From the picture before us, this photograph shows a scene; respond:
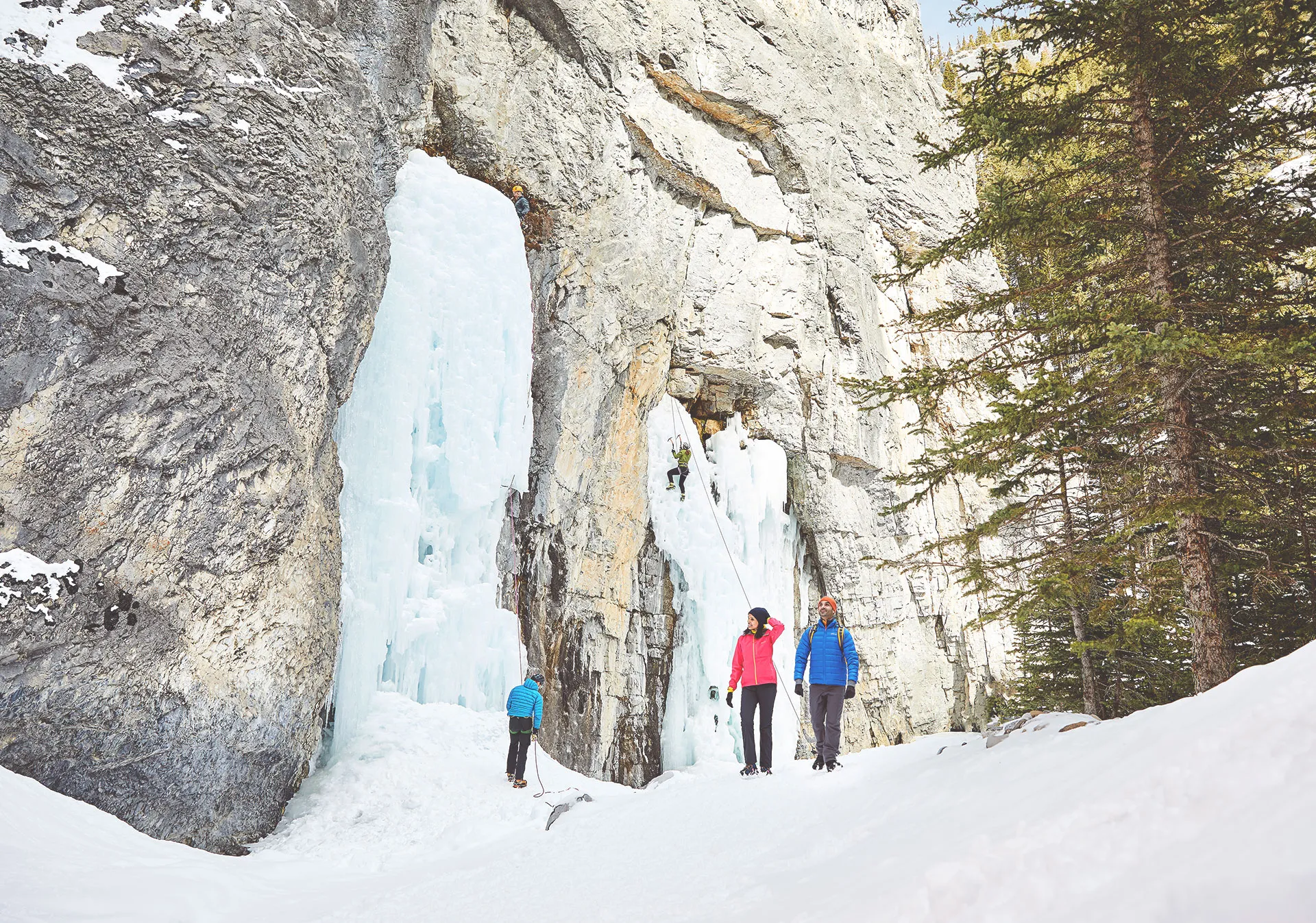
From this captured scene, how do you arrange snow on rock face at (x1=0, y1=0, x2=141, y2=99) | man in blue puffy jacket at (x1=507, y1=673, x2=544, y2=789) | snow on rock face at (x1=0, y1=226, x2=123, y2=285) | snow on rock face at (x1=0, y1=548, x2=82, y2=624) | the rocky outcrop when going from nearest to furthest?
snow on rock face at (x1=0, y1=548, x2=82, y2=624), the rocky outcrop, snow on rock face at (x1=0, y1=226, x2=123, y2=285), snow on rock face at (x1=0, y1=0, x2=141, y2=99), man in blue puffy jacket at (x1=507, y1=673, x2=544, y2=789)

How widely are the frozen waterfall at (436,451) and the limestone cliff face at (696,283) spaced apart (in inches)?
65.1

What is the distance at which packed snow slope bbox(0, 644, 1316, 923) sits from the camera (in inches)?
82.0

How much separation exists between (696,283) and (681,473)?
4.00m

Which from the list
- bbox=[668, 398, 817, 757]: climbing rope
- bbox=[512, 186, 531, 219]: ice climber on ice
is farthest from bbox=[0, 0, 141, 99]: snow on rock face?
bbox=[668, 398, 817, 757]: climbing rope

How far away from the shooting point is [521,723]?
8.42 m

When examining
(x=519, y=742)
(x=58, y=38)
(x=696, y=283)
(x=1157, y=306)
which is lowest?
(x=519, y=742)

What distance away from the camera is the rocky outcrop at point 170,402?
20.8 ft

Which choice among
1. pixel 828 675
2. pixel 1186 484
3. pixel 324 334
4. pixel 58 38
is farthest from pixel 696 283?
pixel 1186 484

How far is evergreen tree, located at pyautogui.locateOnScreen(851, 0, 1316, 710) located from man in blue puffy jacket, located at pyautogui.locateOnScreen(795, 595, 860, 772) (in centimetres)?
131

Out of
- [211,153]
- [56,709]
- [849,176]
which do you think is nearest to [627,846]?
[56,709]

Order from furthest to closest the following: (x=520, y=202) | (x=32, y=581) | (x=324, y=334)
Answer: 1. (x=520, y=202)
2. (x=324, y=334)
3. (x=32, y=581)

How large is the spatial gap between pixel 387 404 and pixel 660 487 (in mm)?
7202

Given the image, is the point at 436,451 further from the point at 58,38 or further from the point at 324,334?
the point at 58,38

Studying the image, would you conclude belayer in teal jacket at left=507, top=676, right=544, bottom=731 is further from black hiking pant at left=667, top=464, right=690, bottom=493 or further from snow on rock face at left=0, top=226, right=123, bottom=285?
black hiking pant at left=667, top=464, right=690, bottom=493
